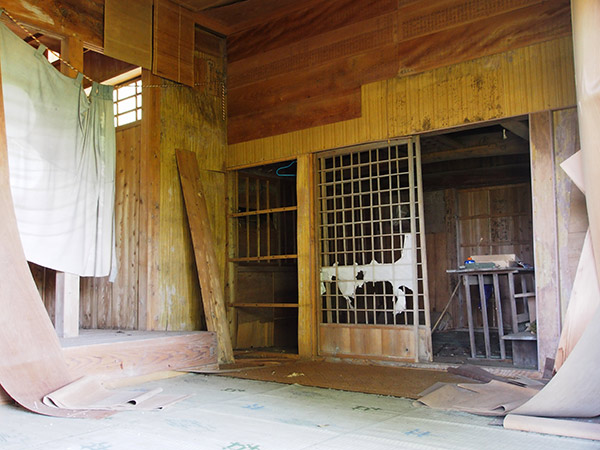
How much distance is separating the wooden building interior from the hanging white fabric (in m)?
0.37

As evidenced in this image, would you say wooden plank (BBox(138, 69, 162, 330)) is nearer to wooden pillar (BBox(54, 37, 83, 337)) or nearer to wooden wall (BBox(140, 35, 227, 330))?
wooden wall (BBox(140, 35, 227, 330))

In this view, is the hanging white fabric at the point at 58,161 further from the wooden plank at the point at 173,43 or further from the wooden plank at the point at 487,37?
the wooden plank at the point at 487,37

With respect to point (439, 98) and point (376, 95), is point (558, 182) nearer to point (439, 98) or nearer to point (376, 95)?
point (439, 98)

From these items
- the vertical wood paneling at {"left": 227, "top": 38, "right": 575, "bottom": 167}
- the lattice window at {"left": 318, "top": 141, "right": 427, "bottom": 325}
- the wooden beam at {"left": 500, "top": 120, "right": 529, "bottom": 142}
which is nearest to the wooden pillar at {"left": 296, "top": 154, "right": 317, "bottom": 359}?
the lattice window at {"left": 318, "top": 141, "right": 427, "bottom": 325}

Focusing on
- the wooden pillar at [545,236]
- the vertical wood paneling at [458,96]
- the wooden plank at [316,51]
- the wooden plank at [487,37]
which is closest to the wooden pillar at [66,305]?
the vertical wood paneling at [458,96]

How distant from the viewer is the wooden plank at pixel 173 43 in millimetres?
5559

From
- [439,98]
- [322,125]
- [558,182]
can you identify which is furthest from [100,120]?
[558,182]

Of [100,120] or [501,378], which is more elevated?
[100,120]

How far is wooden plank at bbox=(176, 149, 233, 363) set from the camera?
527 cm

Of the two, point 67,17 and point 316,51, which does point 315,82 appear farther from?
point 67,17

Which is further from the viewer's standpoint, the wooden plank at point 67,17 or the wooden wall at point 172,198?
the wooden wall at point 172,198

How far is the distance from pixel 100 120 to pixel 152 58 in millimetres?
980

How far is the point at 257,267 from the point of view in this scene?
21.5 feet

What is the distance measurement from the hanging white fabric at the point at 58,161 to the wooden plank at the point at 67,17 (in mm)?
331
